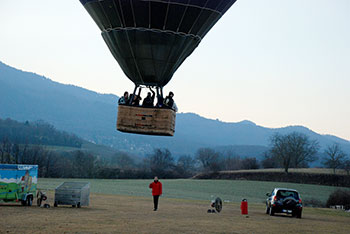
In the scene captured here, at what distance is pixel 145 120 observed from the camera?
22641 millimetres

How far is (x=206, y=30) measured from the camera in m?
25.1

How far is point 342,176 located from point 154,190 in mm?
71579

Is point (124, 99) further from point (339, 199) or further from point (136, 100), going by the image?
point (339, 199)

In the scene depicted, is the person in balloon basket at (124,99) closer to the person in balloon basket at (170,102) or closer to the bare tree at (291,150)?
the person in balloon basket at (170,102)

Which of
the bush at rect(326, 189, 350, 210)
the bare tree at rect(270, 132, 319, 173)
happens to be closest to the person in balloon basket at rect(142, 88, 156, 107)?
the bush at rect(326, 189, 350, 210)

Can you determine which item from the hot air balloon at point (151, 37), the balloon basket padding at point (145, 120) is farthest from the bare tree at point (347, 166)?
the balloon basket padding at point (145, 120)

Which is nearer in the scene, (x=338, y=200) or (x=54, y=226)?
(x=54, y=226)

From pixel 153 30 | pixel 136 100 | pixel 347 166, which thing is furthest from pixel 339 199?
pixel 347 166

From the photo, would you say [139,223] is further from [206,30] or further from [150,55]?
[206,30]

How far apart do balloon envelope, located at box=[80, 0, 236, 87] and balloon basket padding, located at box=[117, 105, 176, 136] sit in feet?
6.99

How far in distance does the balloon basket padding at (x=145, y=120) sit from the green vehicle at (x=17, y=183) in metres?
5.74

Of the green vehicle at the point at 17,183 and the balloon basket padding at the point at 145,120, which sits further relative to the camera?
the green vehicle at the point at 17,183

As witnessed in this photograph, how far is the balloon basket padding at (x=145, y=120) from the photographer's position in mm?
22484

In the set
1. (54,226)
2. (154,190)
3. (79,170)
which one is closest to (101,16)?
(154,190)
